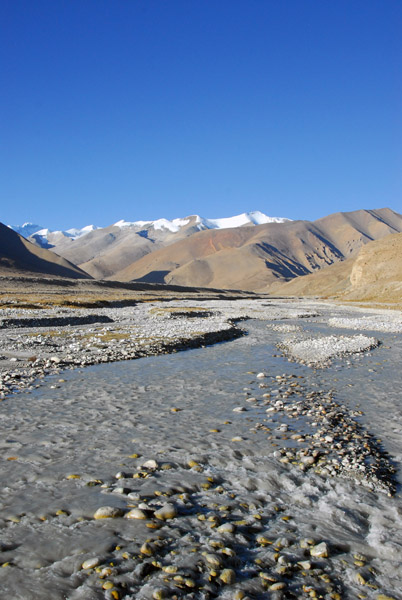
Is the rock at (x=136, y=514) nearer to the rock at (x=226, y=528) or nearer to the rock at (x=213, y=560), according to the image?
the rock at (x=226, y=528)

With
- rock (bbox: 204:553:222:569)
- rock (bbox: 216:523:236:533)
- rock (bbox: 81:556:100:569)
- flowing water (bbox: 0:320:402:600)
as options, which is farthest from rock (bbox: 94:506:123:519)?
rock (bbox: 204:553:222:569)

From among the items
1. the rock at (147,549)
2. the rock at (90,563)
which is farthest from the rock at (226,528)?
the rock at (90,563)

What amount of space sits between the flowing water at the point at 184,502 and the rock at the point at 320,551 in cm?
5

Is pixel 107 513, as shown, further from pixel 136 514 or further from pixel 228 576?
pixel 228 576

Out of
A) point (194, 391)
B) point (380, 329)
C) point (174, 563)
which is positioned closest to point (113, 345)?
point (194, 391)

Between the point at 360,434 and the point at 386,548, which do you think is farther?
the point at 360,434

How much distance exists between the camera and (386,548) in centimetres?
609

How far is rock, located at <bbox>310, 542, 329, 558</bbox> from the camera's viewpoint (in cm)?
581

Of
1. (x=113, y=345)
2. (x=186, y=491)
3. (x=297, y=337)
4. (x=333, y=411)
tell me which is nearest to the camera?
(x=186, y=491)

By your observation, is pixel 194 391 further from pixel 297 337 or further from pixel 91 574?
pixel 297 337

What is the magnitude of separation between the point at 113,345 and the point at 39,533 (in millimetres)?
19885

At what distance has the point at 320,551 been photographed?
5.84 meters

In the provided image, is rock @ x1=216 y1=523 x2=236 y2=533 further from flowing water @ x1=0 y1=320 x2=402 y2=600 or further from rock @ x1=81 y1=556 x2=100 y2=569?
rock @ x1=81 y1=556 x2=100 y2=569

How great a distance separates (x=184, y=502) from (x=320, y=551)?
223cm
